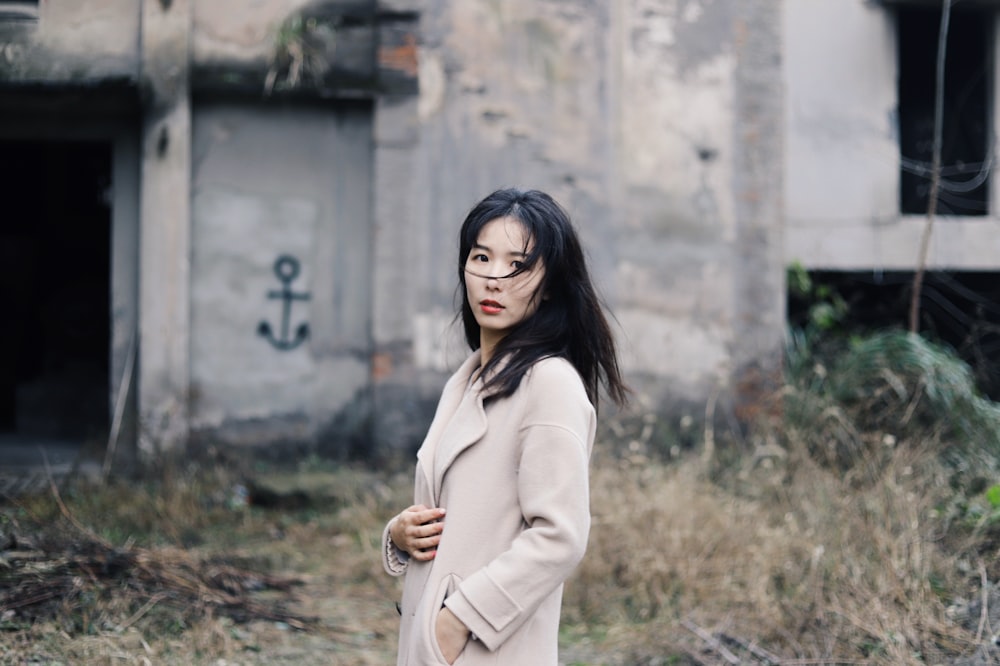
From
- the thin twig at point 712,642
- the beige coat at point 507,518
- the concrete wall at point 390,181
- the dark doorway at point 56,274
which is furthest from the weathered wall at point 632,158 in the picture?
the beige coat at point 507,518

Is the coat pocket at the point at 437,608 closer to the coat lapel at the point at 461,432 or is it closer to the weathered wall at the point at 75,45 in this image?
the coat lapel at the point at 461,432

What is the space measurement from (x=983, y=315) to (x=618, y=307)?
4133 millimetres

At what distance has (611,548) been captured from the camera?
5.20 meters

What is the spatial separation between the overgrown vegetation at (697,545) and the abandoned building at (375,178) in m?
0.79

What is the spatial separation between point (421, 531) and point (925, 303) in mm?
8725

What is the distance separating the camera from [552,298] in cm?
237

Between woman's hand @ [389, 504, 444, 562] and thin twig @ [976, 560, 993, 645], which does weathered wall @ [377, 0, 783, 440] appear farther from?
woman's hand @ [389, 504, 444, 562]

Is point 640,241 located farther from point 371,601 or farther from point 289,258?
point 371,601

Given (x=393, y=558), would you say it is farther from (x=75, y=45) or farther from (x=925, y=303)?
(x=925, y=303)

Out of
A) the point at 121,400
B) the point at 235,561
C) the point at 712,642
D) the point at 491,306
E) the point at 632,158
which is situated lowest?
the point at 235,561

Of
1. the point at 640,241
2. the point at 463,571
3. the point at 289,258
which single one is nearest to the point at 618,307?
the point at 640,241

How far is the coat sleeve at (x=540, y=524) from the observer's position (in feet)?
6.76

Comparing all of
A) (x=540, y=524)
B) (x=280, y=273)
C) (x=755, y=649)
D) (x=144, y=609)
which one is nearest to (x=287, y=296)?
(x=280, y=273)

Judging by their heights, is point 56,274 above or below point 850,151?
below
